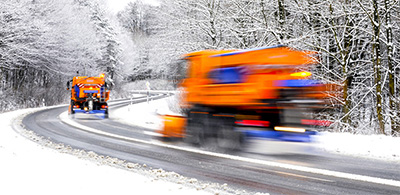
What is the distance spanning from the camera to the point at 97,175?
233 inches

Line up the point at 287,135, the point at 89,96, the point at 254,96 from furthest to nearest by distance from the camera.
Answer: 1. the point at 89,96
2. the point at 254,96
3. the point at 287,135

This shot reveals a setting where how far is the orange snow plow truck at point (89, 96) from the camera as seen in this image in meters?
19.0

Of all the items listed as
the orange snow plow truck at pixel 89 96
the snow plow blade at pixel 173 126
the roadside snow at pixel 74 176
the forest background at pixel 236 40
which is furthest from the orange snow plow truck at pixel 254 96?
the orange snow plow truck at pixel 89 96

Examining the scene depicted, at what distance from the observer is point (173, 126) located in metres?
9.35

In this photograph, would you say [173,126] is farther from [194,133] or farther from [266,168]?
[266,168]

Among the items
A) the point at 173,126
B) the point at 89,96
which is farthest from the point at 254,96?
the point at 89,96

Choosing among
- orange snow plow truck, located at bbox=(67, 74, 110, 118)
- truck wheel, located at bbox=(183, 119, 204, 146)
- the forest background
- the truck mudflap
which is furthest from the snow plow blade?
orange snow plow truck, located at bbox=(67, 74, 110, 118)

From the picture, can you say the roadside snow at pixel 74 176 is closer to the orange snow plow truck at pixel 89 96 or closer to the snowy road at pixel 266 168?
the snowy road at pixel 266 168

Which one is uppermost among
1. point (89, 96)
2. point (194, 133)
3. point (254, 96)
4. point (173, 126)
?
point (254, 96)

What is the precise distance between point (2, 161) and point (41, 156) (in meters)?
0.88

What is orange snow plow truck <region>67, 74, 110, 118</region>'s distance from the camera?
18984 mm

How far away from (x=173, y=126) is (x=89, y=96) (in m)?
11.3

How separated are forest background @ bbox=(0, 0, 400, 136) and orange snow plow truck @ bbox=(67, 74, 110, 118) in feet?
12.8

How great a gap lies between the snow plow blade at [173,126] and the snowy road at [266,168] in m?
0.30
